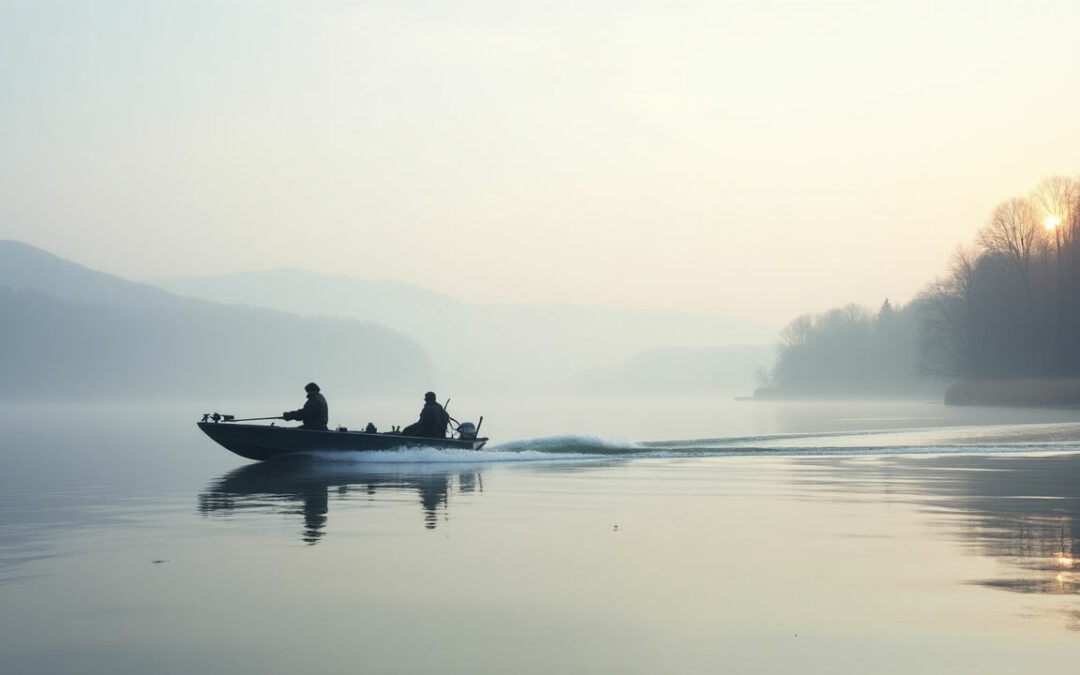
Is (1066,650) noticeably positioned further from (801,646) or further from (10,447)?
(10,447)

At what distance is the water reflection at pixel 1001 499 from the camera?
51.5 feet

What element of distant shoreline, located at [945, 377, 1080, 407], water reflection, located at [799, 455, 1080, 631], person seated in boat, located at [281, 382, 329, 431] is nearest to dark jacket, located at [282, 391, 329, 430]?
person seated in boat, located at [281, 382, 329, 431]

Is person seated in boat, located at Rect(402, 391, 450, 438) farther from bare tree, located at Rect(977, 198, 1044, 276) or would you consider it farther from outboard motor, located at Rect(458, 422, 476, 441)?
bare tree, located at Rect(977, 198, 1044, 276)

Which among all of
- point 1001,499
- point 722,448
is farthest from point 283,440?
point 1001,499

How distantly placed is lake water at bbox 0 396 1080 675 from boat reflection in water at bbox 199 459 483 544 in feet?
0.62

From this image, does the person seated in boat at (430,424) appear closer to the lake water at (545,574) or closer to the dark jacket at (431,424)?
the dark jacket at (431,424)

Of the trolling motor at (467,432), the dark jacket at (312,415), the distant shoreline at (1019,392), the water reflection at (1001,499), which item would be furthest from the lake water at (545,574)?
the distant shoreline at (1019,392)

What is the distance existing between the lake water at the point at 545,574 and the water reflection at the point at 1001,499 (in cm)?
11

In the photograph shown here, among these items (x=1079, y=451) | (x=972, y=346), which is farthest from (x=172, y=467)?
(x=972, y=346)

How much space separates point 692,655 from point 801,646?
1150mm

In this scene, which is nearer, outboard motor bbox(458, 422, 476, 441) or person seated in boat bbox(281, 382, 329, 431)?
person seated in boat bbox(281, 382, 329, 431)

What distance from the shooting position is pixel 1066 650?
11.3 metres

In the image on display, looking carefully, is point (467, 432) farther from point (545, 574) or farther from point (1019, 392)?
point (1019, 392)

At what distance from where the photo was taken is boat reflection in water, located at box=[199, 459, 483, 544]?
24.9 meters
